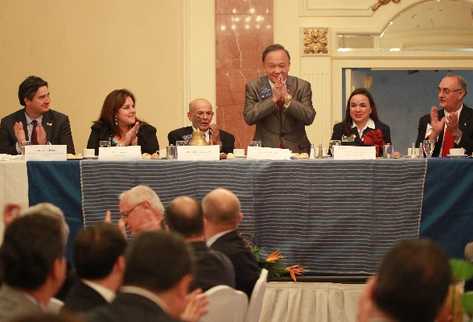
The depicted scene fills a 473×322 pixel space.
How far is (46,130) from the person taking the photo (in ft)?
20.4

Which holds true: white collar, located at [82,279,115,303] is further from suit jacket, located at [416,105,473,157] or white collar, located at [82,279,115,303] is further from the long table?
suit jacket, located at [416,105,473,157]

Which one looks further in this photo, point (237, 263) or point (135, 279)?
point (237, 263)

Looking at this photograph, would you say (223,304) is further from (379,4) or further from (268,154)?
(379,4)

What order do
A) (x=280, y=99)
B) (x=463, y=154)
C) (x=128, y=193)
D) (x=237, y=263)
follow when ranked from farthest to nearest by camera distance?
1. (x=280, y=99)
2. (x=463, y=154)
3. (x=128, y=193)
4. (x=237, y=263)

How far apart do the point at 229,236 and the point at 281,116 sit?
2.25 meters

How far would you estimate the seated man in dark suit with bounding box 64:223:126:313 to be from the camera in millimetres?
2686

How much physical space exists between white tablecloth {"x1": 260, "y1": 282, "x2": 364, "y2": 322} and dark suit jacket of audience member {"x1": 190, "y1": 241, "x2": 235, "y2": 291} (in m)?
1.64

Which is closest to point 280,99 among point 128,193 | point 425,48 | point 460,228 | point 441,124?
point 441,124

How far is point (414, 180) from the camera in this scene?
5.11 meters

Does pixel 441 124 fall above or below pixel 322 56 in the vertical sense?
below

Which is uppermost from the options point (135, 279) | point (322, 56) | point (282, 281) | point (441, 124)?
point (322, 56)

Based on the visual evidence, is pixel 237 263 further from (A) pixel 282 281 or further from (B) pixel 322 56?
(B) pixel 322 56

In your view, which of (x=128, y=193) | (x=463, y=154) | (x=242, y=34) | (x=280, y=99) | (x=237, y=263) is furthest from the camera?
(x=242, y=34)

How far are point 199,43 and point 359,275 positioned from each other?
13.7 ft
